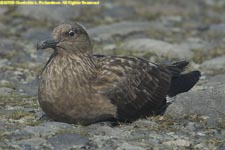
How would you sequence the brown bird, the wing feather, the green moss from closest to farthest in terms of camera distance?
the brown bird < the wing feather < the green moss

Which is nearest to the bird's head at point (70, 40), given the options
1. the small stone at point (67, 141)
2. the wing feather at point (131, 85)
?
the wing feather at point (131, 85)

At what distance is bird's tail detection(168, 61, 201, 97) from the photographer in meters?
8.16

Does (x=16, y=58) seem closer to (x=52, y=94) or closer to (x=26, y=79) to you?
(x=26, y=79)

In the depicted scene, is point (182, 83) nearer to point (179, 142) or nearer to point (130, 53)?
point (179, 142)

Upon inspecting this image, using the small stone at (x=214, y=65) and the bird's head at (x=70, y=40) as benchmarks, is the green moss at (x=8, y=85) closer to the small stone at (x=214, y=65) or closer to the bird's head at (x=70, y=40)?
the bird's head at (x=70, y=40)

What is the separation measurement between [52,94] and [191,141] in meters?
1.37

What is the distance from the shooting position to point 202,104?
7.92m

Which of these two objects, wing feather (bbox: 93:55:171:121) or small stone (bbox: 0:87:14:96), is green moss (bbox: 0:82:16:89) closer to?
small stone (bbox: 0:87:14:96)

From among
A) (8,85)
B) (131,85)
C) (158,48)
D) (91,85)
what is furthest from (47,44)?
(158,48)

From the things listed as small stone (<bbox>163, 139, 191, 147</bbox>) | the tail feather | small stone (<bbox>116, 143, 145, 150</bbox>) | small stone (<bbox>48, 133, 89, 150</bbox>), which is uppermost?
the tail feather

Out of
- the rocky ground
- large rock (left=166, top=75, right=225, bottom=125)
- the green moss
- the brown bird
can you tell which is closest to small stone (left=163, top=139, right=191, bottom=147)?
the rocky ground

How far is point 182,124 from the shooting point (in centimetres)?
739

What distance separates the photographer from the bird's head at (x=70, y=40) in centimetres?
730

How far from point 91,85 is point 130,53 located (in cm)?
370
